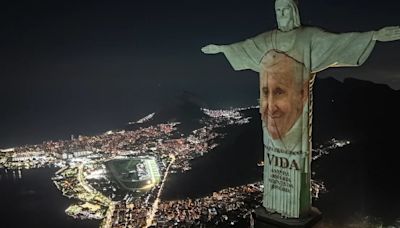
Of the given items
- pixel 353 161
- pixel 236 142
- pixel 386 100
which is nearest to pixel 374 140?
pixel 353 161

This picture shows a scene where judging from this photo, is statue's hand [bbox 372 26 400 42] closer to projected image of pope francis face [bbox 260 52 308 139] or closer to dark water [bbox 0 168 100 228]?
projected image of pope francis face [bbox 260 52 308 139]

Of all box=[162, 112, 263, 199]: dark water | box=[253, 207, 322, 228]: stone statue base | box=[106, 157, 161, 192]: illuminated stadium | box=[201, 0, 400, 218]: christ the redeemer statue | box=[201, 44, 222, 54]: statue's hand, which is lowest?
box=[106, 157, 161, 192]: illuminated stadium

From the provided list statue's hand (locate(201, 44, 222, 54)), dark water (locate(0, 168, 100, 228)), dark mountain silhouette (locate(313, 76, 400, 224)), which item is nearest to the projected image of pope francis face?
statue's hand (locate(201, 44, 222, 54))

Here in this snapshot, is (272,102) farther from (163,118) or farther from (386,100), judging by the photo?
(163,118)

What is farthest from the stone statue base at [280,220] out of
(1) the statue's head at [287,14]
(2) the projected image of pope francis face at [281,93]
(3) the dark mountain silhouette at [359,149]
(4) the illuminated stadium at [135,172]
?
(4) the illuminated stadium at [135,172]

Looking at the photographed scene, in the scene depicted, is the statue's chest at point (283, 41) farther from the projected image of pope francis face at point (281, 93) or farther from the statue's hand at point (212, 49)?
the statue's hand at point (212, 49)

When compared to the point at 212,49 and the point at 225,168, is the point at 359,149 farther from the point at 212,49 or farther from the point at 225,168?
the point at 212,49
